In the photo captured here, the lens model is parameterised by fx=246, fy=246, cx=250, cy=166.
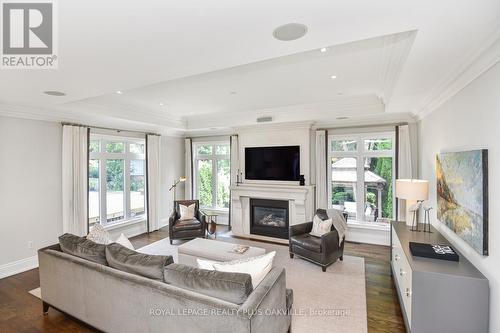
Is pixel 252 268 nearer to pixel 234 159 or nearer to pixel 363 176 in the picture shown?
pixel 363 176

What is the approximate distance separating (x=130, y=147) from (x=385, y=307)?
6048 mm

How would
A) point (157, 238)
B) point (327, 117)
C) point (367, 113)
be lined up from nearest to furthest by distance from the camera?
point (367, 113) < point (327, 117) < point (157, 238)

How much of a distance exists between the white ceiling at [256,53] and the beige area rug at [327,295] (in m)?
2.78

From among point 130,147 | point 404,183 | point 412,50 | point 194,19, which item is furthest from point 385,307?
point 130,147

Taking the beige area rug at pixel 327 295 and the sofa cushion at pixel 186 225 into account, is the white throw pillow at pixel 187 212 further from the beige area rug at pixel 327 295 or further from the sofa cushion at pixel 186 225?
the beige area rug at pixel 327 295

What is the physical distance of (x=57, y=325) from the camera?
2.77m

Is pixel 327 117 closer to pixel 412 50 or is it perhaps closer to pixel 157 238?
pixel 412 50

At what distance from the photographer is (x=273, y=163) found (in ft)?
19.6

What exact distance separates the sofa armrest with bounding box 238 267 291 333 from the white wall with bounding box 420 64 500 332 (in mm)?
1687

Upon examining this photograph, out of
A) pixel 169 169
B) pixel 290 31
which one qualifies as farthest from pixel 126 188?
pixel 290 31

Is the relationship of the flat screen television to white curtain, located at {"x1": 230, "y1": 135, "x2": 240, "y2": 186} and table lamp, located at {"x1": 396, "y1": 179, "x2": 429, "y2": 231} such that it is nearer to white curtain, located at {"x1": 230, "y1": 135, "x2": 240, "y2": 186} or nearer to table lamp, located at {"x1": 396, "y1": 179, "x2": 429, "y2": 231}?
white curtain, located at {"x1": 230, "y1": 135, "x2": 240, "y2": 186}

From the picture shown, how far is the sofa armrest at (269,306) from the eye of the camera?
1766mm

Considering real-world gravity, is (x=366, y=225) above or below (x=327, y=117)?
below

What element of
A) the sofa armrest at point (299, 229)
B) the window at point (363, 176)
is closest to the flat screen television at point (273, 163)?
the window at point (363, 176)
